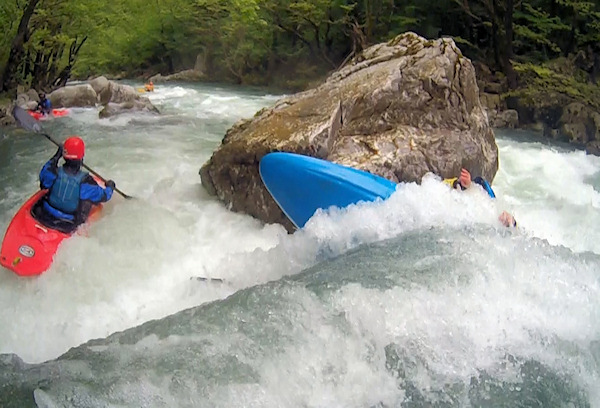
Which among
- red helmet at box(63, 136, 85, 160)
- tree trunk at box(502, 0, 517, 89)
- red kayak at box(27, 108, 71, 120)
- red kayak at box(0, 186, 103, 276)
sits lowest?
red kayak at box(27, 108, 71, 120)

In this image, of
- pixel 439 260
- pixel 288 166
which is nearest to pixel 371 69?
pixel 288 166

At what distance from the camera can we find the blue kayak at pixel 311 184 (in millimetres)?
4406

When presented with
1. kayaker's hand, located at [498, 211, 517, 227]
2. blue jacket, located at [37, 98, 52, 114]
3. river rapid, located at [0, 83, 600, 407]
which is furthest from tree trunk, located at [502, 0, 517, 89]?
blue jacket, located at [37, 98, 52, 114]

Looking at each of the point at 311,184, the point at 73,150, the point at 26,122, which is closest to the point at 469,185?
the point at 311,184

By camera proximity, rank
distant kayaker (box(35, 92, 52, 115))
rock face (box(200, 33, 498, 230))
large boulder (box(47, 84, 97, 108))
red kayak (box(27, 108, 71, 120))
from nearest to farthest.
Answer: rock face (box(200, 33, 498, 230))
red kayak (box(27, 108, 71, 120))
distant kayaker (box(35, 92, 52, 115))
large boulder (box(47, 84, 97, 108))

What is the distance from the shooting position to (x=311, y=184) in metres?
4.57

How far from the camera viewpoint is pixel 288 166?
4656 mm

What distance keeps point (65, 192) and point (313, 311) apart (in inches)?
109

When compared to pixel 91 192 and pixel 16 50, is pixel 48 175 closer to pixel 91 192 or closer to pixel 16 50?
pixel 91 192

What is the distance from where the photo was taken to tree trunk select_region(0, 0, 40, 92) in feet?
33.7

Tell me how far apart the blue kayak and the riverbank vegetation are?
765cm

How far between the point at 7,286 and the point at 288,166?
2320mm

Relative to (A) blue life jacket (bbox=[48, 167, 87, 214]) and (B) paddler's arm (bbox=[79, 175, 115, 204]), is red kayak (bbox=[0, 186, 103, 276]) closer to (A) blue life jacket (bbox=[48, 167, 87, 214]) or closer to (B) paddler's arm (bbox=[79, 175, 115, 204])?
(A) blue life jacket (bbox=[48, 167, 87, 214])

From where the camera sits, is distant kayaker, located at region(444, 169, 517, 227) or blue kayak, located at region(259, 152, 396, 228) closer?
distant kayaker, located at region(444, 169, 517, 227)
